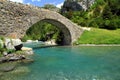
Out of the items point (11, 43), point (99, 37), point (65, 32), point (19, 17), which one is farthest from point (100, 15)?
point (11, 43)

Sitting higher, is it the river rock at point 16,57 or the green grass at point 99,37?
the green grass at point 99,37

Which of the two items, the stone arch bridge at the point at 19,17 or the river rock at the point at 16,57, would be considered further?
the stone arch bridge at the point at 19,17

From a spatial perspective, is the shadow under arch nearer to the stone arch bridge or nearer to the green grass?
Result: the green grass

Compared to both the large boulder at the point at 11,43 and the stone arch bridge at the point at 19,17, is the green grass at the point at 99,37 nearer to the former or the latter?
the stone arch bridge at the point at 19,17

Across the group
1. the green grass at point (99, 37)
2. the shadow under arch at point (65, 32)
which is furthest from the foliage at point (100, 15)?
the shadow under arch at point (65, 32)

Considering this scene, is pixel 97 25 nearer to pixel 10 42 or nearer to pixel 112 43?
pixel 112 43

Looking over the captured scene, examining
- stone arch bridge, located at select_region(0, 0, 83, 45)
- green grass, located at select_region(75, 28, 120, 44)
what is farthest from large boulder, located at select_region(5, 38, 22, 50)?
green grass, located at select_region(75, 28, 120, 44)

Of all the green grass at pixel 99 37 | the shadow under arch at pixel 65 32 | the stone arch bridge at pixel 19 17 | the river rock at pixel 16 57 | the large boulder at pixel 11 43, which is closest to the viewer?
the river rock at pixel 16 57

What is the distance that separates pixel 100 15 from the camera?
7181cm

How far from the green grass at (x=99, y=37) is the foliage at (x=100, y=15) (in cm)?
712

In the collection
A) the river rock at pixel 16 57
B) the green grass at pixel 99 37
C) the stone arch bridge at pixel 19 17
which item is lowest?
the river rock at pixel 16 57

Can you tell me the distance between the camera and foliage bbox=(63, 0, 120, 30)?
5930 centimetres

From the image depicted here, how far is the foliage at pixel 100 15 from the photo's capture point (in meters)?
59.3

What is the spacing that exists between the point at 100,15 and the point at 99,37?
25.0 meters
